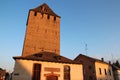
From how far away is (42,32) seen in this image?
3594 cm

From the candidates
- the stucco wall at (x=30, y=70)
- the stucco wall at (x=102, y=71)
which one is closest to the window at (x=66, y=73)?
the stucco wall at (x=30, y=70)

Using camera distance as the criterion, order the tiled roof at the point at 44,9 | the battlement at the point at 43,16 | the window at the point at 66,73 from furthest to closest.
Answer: the tiled roof at the point at 44,9, the battlement at the point at 43,16, the window at the point at 66,73

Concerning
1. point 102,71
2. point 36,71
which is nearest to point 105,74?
point 102,71

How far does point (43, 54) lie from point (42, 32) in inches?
438

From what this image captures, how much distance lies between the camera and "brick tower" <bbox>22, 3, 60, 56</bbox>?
109ft

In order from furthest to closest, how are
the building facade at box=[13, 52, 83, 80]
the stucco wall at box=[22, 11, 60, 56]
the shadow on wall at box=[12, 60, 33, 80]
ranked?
the stucco wall at box=[22, 11, 60, 56] → the building facade at box=[13, 52, 83, 80] → the shadow on wall at box=[12, 60, 33, 80]

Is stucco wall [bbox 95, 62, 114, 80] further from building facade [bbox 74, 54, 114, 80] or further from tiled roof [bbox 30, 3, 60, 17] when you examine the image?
tiled roof [bbox 30, 3, 60, 17]

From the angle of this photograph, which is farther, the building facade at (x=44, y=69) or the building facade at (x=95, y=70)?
the building facade at (x=95, y=70)

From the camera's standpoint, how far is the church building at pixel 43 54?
22.0 metres

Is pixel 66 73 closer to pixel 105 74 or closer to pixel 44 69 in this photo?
pixel 44 69

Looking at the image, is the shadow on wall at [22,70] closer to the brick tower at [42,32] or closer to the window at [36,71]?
the window at [36,71]

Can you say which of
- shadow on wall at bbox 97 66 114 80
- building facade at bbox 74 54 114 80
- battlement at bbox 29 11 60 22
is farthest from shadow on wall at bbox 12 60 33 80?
shadow on wall at bbox 97 66 114 80

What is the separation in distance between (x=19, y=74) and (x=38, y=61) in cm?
388

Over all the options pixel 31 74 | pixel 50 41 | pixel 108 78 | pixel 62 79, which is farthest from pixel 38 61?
pixel 108 78
